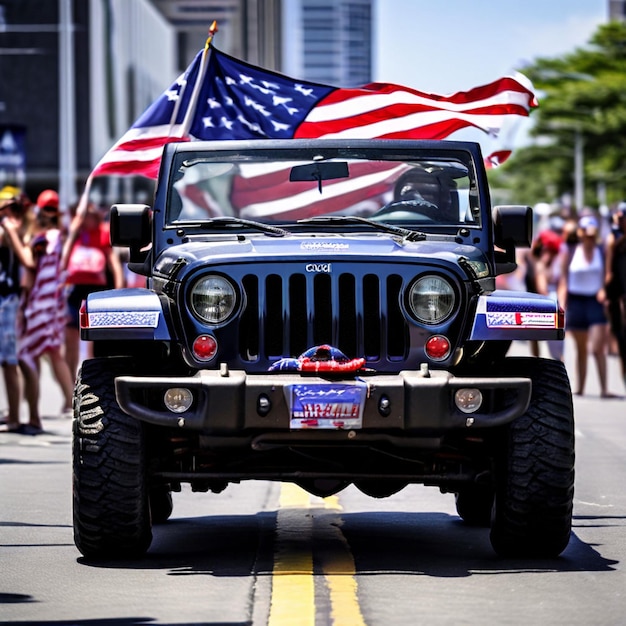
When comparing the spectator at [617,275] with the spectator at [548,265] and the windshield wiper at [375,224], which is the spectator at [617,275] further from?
the windshield wiper at [375,224]

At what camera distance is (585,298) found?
60.8 ft

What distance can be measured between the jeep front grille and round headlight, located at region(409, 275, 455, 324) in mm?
74

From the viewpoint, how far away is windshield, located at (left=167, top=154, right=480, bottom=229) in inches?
352

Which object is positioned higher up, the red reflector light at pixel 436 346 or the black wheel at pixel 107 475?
the red reflector light at pixel 436 346

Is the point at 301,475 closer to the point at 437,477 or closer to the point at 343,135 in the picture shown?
the point at 437,477

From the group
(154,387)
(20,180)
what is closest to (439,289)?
(154,387)

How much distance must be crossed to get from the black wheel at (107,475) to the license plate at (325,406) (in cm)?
75

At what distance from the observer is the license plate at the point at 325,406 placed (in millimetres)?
7230

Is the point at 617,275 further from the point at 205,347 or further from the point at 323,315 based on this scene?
the point at 205,347

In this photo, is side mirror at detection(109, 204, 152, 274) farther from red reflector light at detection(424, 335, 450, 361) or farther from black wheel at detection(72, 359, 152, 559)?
red reflector light at detection(424, 335, 450, 361)

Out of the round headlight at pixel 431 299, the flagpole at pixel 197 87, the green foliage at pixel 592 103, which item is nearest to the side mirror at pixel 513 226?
the round headlight at pixel 431 299

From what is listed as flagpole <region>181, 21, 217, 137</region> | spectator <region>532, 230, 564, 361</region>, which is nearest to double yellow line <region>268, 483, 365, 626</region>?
flagpole <region>181, 21, 217, 137</region>

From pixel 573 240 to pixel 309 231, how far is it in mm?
11461

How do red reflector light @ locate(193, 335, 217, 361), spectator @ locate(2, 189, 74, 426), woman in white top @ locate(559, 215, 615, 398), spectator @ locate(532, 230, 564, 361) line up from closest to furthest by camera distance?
red reflector light @ locate(193, 335, 217, 361) → spectator @ locate(2, 189, 74, 426) → woman in white top @ locate(559, 215, 615, 398) → spectator @ locate(532, 230, 564, 361)
